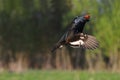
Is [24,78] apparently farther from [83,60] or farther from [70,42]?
[70,42]

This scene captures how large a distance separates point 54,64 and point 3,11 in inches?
159

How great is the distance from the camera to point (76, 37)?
71.2 inches

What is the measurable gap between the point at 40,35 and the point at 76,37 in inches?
936

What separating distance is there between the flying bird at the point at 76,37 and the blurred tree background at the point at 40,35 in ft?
70.0

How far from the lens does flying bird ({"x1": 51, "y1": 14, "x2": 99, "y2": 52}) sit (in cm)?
178

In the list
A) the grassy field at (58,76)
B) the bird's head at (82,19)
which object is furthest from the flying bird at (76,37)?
the grassy field at (58,76)

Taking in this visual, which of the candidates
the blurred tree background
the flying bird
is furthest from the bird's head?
the blurred tree background

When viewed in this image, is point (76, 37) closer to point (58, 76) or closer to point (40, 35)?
point (58, 76)

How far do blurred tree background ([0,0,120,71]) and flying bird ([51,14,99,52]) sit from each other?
2134 cm

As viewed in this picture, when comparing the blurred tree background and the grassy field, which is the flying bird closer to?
the grassy field

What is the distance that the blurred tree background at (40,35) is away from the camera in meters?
23.6

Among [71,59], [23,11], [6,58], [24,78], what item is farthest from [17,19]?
[24,78]

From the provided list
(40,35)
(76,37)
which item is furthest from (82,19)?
(40,35)

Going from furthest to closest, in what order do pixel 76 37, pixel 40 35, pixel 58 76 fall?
pixel 40 35, pixel 58 76, pixel 76 37
